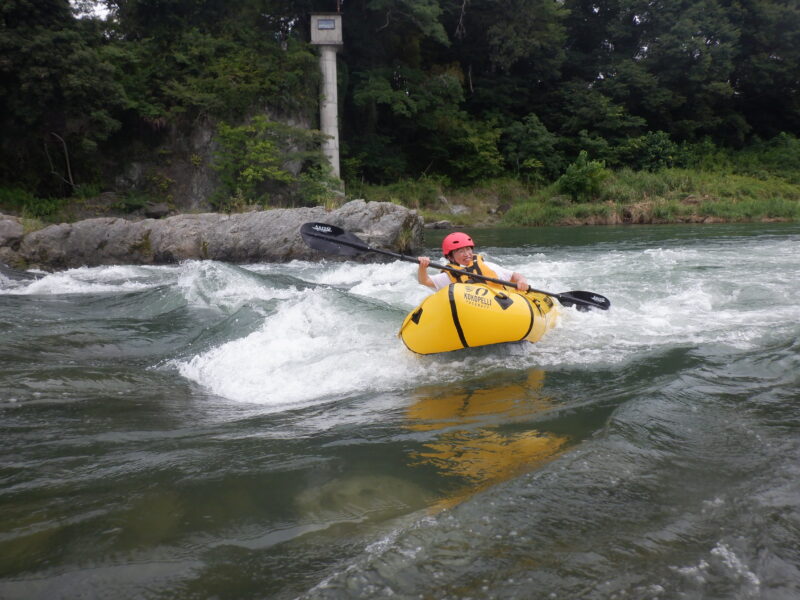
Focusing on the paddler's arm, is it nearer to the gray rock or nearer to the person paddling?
the person paddling

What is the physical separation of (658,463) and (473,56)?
24911 millimetres

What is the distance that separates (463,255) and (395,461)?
2.72 meters

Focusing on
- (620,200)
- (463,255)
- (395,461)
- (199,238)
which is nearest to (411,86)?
(620,200)

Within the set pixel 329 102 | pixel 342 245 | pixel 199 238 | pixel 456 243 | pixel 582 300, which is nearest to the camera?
pixel 456 243

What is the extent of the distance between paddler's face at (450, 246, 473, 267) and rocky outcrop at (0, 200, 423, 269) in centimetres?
550

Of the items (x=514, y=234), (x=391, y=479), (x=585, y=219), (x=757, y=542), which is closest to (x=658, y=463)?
(x=757, y=542)

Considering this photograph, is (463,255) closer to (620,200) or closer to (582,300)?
(582,300)

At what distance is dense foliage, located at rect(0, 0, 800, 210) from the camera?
16312 mm

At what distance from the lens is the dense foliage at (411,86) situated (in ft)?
53.5

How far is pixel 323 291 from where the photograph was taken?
6.35m

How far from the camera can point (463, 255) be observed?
498 cm

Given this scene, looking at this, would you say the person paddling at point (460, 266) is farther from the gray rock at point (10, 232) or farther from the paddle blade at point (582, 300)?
the gray rock at point (10, 232)

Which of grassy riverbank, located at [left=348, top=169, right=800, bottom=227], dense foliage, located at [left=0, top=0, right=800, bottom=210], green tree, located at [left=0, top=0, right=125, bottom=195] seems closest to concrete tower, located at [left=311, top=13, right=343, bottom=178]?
dense foliage, located at [left=0, top=0, right=800, bottom=210]

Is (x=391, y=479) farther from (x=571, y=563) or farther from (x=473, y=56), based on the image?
(x=473, y=56)
